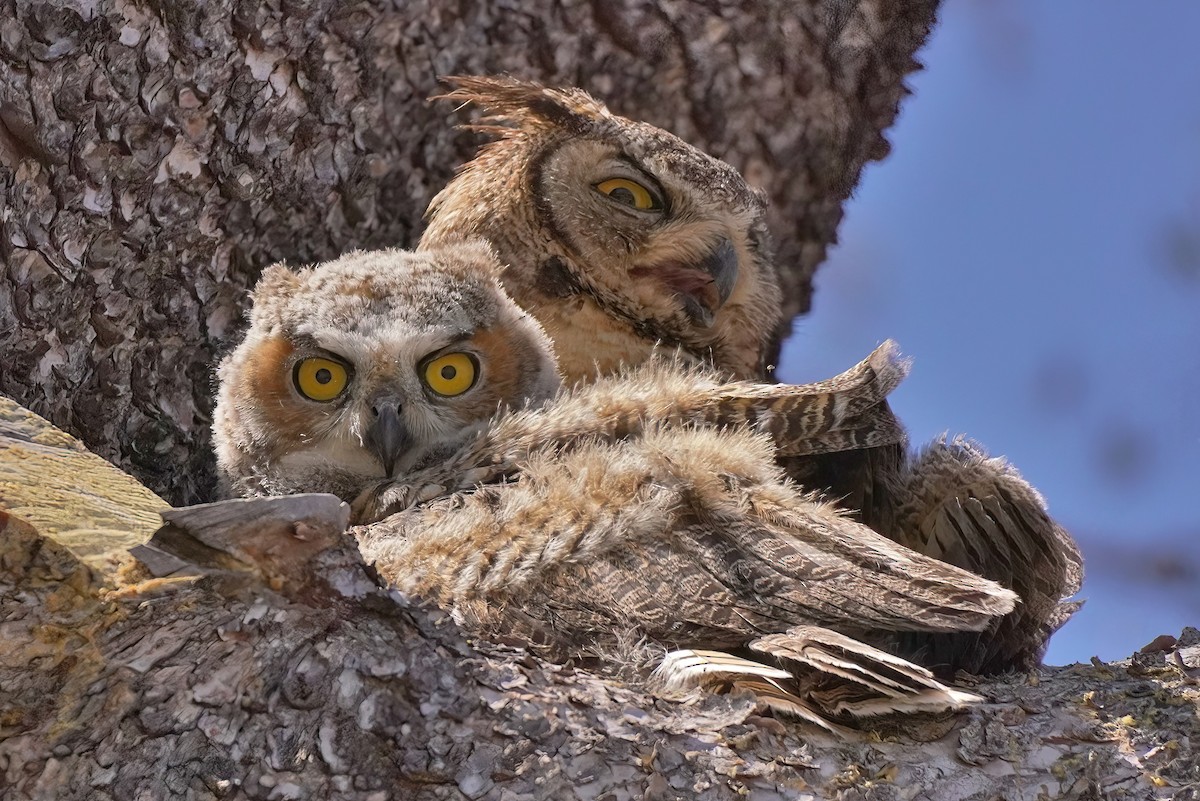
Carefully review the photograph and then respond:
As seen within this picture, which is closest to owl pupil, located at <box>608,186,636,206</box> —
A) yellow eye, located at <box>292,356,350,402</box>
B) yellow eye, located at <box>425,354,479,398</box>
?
yellow eye, located at <box>425,354,479,398</box>

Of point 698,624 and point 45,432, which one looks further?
point 45,432

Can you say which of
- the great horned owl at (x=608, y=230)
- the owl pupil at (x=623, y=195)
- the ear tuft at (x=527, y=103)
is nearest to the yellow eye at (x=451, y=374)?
the great horned owl at (x=608, y=230)

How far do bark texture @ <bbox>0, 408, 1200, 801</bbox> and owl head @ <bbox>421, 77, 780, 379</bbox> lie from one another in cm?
148

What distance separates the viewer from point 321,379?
97.2 inches

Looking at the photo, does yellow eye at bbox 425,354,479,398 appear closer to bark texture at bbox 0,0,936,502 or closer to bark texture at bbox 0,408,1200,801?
bark texture at bbox 0,0,936,502

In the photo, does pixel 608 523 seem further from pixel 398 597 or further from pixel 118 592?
pixel 118 592

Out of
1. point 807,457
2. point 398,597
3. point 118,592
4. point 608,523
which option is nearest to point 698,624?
point 608,523

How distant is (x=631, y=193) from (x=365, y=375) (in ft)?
3.30

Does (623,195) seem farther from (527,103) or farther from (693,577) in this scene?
(693,577)

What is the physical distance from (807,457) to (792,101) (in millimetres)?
1604

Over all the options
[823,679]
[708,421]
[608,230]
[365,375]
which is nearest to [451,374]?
[365,375]

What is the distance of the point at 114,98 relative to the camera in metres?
2.47

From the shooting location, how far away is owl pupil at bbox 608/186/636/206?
10.0ft

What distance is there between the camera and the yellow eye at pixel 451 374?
2447mm
